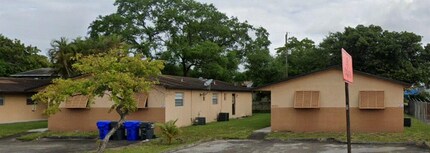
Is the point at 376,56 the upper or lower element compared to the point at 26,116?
upper

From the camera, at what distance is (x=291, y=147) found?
1788 cm

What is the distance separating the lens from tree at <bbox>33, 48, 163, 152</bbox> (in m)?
15.4

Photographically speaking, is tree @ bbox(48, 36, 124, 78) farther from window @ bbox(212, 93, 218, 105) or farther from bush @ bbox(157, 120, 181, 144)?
bush @ bbox(157, 120, 181, 144)

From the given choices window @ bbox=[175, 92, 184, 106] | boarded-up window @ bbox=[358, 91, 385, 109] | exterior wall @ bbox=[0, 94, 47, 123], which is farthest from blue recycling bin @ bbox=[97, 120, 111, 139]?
exterior wall @ bbox=[0, 94, 47, 123]

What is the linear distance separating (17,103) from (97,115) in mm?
10273

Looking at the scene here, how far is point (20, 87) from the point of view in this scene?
3350 cm

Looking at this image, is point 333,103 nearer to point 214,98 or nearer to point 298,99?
point 298,99

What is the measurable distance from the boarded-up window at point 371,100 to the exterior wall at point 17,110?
22145mm

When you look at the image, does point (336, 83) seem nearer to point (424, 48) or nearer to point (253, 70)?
point (424, 48)

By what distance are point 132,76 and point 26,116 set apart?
20.4 m

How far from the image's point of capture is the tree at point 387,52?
130 ft

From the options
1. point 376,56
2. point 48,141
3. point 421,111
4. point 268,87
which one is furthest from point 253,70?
point 48,141

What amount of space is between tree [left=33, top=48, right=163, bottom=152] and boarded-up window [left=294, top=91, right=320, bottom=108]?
335 inches

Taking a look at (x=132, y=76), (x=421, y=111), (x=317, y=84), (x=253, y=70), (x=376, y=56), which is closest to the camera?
(x=132, y=76)
